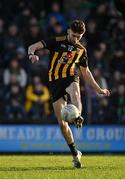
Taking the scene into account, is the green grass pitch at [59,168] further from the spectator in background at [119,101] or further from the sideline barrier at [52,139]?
the spectator in background at [119,101]

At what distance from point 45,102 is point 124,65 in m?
2.61

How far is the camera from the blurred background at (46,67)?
16.0 m

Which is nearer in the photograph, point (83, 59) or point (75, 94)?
point (75, 94)

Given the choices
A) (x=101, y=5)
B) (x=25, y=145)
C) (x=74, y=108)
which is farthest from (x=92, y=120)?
(x=74, y=108)

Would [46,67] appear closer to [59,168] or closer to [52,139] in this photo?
[52,139]

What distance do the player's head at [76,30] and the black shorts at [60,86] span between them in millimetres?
616

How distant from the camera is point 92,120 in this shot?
16.2 metres

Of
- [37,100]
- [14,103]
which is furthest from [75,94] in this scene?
[14,103]

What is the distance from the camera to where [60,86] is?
1109 centimetres

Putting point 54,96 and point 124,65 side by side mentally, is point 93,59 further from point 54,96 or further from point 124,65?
point 54,96

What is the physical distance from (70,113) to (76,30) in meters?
1.29

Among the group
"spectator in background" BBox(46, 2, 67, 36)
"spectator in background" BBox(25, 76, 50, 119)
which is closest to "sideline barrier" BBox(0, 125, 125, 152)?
"spectator in background" BBox(25, 76, 50, 119)

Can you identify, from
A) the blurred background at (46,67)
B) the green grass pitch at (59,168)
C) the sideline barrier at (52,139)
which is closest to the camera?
the green grass pitch at (59,168)

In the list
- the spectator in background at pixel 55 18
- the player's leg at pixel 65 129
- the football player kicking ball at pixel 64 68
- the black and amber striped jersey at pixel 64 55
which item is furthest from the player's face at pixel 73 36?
the spectator in background at pixel 55 18
